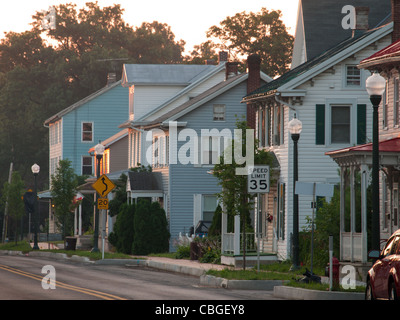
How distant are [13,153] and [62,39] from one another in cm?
1538

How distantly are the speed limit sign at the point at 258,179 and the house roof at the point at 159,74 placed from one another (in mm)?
28845

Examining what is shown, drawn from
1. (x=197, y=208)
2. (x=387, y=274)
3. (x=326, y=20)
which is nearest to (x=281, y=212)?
(x=197, y=208)

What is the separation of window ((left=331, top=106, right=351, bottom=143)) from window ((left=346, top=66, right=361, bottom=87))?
1.00 m

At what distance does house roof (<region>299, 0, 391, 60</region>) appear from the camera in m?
46.8

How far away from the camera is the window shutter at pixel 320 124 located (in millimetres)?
36875

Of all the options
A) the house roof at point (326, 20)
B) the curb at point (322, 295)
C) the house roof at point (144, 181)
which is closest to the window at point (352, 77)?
the house roof at point (326, 20)

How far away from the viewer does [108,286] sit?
24781 mm

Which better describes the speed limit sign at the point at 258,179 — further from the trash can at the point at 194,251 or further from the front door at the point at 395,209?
the trash can at the point at 194,251

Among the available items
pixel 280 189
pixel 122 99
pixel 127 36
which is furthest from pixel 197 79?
pixel 127 36

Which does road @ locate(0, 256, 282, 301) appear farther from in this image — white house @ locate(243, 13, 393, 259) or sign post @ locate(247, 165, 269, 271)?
white house @ locate(243, 13, 393, 259)

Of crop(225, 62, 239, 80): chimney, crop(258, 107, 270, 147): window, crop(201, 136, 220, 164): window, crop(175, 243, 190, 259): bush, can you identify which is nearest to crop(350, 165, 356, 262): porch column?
crop(258, 107, 270, 147): window

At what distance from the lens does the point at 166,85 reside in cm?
5731

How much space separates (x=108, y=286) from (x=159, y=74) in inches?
1369

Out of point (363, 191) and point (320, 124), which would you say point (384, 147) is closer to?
point (363, 191)
